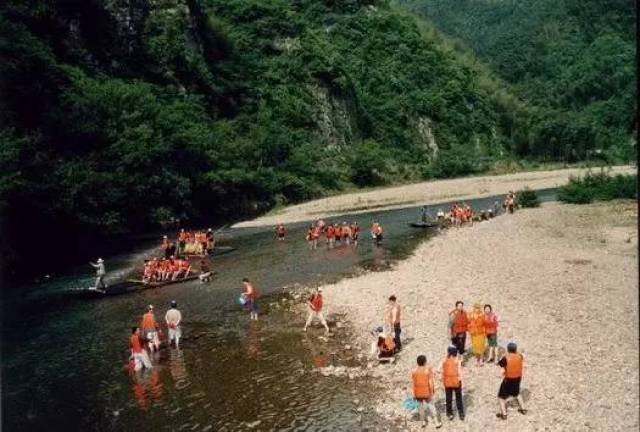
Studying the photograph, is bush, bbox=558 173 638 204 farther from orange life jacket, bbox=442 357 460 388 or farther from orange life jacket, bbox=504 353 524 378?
orange life jacket, bbox=442 357 460 388

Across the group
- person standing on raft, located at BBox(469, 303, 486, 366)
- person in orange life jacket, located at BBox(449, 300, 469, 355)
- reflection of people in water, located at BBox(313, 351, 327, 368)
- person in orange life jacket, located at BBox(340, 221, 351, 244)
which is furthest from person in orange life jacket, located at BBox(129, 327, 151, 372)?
person in orange life jacket, located at BBox(340, 221, 351, 244)

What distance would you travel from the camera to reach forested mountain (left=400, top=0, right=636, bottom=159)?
396ft

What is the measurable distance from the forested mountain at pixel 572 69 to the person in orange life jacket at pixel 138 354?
293ft

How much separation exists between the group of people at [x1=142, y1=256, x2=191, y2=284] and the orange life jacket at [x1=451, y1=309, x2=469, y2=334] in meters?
21.1

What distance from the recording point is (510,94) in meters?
153

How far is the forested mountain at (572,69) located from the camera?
4751 inches

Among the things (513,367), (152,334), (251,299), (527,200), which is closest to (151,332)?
(152,334)

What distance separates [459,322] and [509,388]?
417cm

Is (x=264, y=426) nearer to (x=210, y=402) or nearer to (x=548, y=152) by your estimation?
(x=210, y=402)

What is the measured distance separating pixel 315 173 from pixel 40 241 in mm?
45228

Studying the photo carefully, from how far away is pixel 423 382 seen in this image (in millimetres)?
14742

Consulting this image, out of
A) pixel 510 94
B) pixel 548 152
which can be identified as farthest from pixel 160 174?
pixel 510 94

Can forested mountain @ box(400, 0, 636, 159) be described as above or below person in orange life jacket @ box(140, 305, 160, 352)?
above

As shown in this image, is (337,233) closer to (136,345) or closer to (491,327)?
(136,345)
